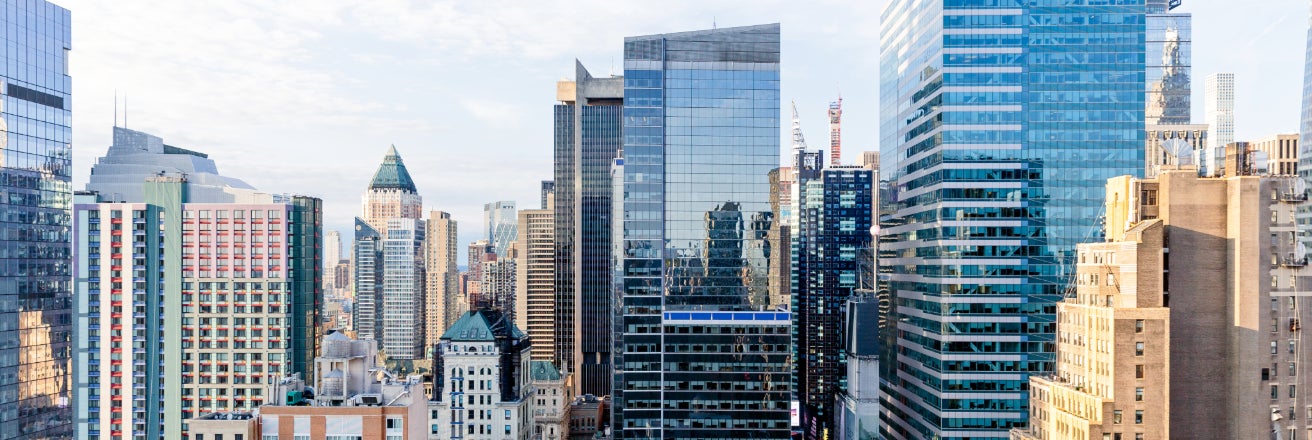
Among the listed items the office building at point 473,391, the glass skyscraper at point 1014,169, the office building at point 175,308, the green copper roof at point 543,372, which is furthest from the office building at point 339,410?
the green copper roof at point 543,372

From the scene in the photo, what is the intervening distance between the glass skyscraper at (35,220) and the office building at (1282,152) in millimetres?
118400

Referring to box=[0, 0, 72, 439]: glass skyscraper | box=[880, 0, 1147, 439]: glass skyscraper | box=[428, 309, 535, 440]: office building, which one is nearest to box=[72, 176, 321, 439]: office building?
box=[428, 309, 535, 440]: office building

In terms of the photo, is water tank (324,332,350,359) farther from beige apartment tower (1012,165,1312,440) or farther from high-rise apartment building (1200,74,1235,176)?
high-rise apartment building (1200,74,1235,176)

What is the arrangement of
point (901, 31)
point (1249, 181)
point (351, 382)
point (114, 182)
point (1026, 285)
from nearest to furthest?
point (1249, 181)
point (351, 382)
point (1026, 285)
point (901, 31)
point (114, 182)

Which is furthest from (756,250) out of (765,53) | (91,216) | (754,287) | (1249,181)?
(91,216)

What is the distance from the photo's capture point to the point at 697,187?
502ft

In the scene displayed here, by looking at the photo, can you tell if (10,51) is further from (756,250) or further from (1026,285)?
(1026,285)

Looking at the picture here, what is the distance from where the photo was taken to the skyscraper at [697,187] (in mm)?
150500

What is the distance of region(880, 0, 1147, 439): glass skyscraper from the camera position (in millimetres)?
124688

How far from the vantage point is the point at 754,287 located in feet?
499

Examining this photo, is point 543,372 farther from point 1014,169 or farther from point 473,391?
point 1014,169

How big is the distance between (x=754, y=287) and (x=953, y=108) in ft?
142

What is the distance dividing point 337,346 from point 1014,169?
8904 centimetres

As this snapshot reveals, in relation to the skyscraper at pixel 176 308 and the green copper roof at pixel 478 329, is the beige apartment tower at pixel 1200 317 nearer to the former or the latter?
the green copper roof at pixel 478 329
